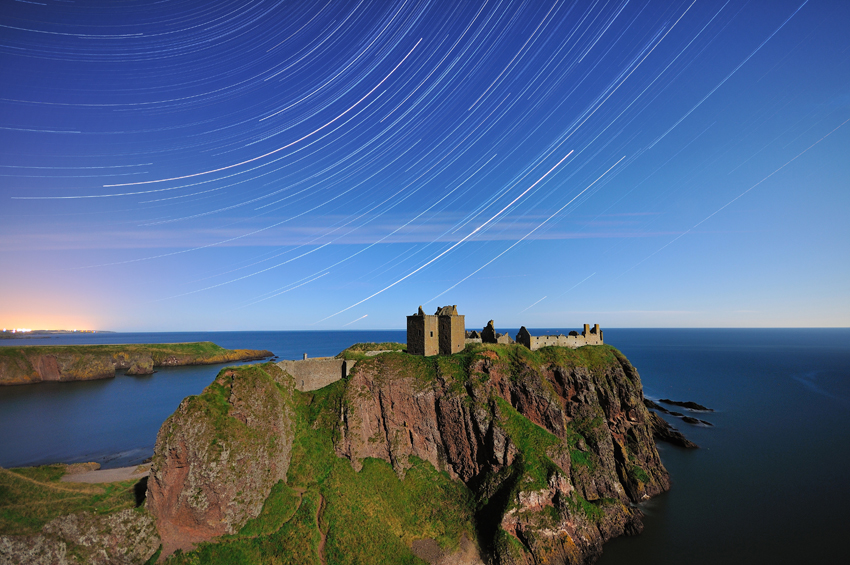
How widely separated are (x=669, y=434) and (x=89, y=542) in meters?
79.6

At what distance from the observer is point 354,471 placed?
3712cm

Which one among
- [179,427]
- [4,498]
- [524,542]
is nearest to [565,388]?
[524,542]

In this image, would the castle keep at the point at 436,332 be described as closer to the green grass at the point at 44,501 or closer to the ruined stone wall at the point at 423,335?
the ruined stone wall at the point at 423,335

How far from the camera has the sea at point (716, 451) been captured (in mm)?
37469

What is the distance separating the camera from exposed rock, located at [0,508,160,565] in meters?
26.2

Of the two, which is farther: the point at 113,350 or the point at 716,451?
the point at 113,350

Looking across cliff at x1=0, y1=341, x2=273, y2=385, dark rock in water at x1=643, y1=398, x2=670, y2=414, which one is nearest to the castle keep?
dark rock in water at x1=643, y1=398, x2=670, y2=414

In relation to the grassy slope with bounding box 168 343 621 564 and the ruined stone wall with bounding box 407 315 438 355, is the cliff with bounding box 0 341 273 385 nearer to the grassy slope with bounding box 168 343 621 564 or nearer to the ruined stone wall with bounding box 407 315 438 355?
the grassy slope with bounding box 168 343 621 564

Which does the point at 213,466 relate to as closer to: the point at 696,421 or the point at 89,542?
the point at 89,542

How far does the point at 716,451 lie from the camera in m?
61.8

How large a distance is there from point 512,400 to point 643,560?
1829 centimetres

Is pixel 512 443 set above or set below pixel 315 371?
below

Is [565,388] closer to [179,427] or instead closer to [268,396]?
[268,396]

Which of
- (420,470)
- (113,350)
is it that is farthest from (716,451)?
(113,350)
